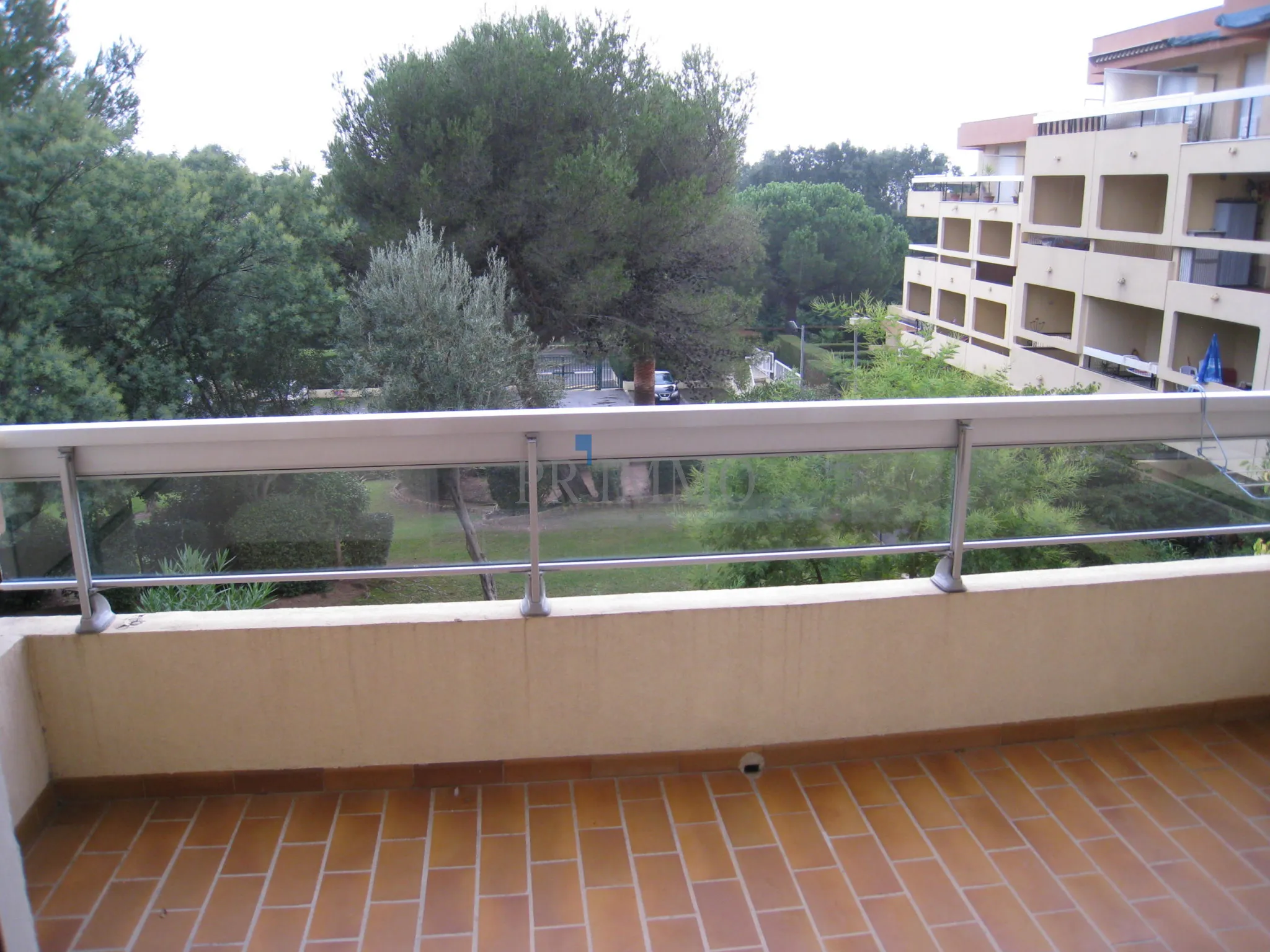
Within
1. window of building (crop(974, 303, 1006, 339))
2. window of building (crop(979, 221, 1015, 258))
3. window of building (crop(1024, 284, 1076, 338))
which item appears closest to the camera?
window of building (crop(1024, 284, 1076, 338))

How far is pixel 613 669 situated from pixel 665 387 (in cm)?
1697

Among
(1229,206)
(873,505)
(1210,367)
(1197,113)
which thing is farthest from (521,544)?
(1197,113)

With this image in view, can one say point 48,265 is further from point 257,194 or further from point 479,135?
point 479,135

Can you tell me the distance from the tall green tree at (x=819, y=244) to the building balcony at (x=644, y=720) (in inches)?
748

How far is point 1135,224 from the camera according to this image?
2562 centimetres

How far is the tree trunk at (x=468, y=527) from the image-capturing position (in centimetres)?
228

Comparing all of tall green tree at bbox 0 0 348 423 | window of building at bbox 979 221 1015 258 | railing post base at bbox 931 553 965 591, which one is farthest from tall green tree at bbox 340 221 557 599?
window of building at bbox 979 221 1015 258

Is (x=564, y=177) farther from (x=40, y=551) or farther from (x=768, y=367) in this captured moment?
(x=40, y=551)

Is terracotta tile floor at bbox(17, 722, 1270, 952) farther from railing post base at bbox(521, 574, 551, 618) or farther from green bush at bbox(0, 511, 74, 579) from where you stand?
green bush at bbox(0, 511, 74, 579)

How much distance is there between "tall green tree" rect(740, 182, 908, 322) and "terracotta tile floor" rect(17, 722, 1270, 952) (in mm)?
19320

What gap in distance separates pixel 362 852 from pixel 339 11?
20.8 meters

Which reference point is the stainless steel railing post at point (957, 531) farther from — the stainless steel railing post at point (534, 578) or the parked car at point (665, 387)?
the parked car at point (665, 387)

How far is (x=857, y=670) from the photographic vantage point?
98.2 inches

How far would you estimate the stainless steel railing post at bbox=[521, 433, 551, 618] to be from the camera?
91.9 inches
